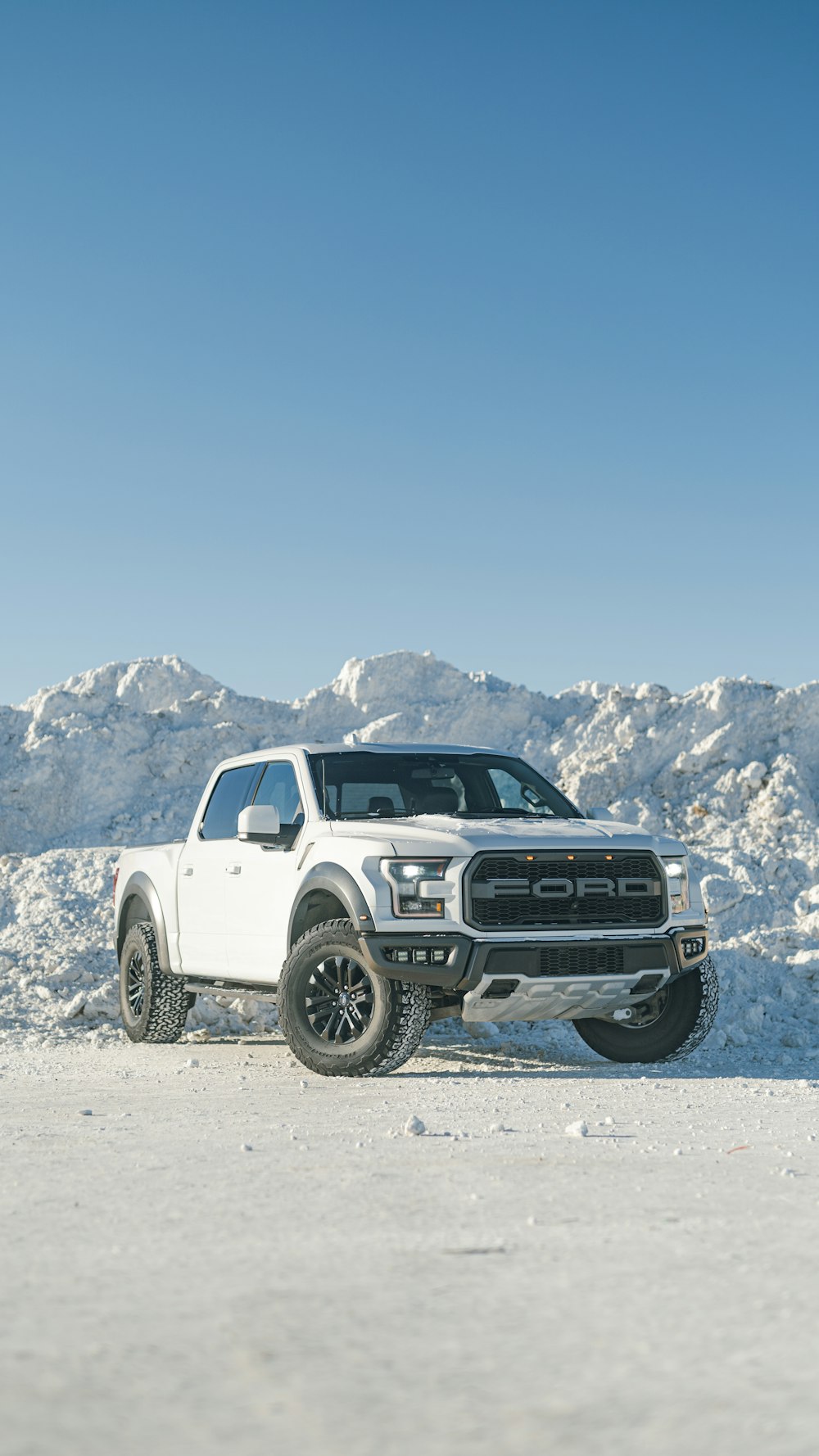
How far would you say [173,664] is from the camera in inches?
979

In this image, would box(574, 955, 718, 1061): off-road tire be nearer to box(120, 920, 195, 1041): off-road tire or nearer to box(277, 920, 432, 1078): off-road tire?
box(277, 920, 432, 1078): off-road tire

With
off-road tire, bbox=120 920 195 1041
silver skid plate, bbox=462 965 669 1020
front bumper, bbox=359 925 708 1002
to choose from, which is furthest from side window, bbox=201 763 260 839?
silver skid plate, bbox=462 965 669 1020

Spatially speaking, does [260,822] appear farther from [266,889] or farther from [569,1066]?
[569,1066]

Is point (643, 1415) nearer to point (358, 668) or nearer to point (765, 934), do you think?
point (765, 934)

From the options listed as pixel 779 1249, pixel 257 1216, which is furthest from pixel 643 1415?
pixel 257 1216

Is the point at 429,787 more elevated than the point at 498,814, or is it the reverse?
the point at 429,787

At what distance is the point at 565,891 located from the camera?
25.3ft

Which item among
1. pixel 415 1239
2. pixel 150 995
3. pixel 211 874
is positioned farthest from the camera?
pixel 150 995

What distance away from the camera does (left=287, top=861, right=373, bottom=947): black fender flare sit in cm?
756

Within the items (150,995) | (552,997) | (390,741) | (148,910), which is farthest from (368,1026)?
(390,741)

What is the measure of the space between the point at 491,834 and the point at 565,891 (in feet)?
1.65

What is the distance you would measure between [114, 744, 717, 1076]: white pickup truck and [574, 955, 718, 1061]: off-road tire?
0.4 inches

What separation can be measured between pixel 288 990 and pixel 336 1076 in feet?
1.78

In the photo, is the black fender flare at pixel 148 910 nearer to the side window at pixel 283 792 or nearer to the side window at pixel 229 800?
the side window at pixel 229 800
